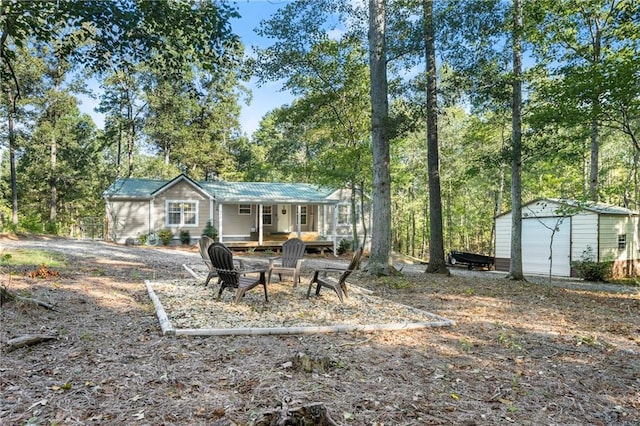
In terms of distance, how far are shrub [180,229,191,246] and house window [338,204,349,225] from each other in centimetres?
855

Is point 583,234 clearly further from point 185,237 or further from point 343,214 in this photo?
point 185,237

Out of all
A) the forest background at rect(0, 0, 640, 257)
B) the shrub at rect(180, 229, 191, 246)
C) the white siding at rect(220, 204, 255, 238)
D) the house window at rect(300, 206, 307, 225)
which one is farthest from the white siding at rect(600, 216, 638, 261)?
the shrub at rect(180, 229, 191, 246)

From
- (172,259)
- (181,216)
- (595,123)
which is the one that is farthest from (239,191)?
(595,123)

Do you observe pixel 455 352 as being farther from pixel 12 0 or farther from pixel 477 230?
pixel 477 230

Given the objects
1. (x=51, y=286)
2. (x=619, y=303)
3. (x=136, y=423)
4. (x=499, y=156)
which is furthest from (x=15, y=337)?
(x=499, y=156)

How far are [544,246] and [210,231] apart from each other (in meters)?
15.4

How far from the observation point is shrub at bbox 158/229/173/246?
1897 centimetres

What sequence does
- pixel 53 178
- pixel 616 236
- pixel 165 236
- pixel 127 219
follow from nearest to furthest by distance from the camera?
1. pixel 616 236
2. pixel 165 236
3. pixel 127 219
4. pixel 53 178

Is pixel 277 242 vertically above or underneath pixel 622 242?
underneath

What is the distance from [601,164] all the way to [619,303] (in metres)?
24.6

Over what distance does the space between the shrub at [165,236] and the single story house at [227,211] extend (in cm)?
41

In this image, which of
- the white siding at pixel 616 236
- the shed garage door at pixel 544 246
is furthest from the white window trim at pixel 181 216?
the white siding at pixel 616 236

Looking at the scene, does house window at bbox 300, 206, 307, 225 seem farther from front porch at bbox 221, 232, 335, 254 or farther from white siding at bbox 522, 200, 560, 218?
white siding at bbox 522, 200, 560, 218

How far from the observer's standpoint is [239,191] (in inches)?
837
